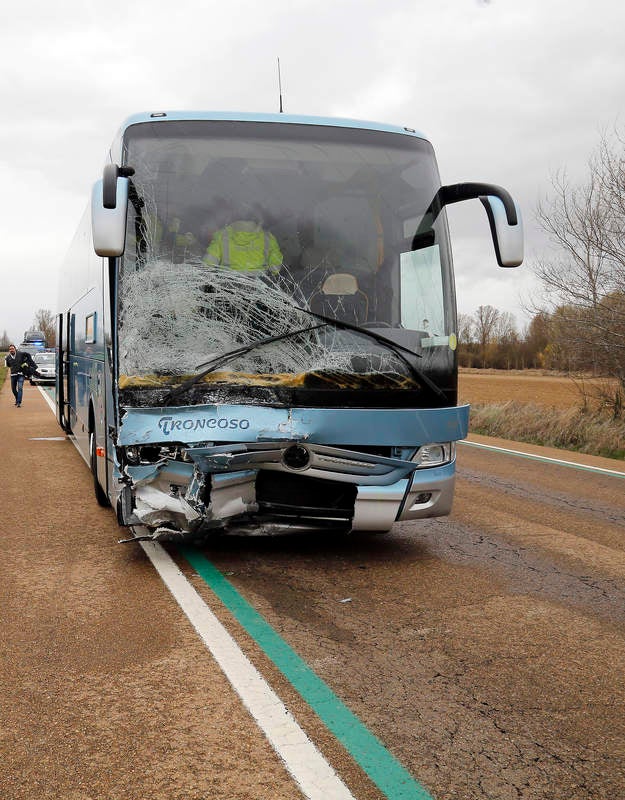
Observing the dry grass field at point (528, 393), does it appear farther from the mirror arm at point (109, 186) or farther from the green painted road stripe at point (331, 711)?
the green painted road stripe at point (331, 711)

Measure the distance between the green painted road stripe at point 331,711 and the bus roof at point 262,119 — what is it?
3339 millimetres

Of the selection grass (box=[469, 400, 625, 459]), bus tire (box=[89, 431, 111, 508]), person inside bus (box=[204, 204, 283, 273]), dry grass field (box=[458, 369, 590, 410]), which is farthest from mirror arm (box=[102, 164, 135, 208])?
dry grass field (box=[458, 369, 590, 410])

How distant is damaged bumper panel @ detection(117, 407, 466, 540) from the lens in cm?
580

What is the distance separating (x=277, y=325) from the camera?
235 inches

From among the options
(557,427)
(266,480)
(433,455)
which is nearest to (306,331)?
(266,480)

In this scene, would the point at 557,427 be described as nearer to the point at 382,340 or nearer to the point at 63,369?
the point at 63,369

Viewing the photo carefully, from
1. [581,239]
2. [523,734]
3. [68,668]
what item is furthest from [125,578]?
[581,239]

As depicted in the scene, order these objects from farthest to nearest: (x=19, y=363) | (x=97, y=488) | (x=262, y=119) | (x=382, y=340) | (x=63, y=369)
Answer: (x=19, y=363), (x=63, y=369), (x=97, y=488), (x=262, y=119), (x=382, y=340)

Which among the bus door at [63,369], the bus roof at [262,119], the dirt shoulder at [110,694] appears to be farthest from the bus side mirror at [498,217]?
the bus door at [63,369]

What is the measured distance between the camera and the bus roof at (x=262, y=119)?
6219 mm

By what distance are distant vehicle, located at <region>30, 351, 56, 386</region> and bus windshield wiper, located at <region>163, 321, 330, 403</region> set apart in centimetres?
3524

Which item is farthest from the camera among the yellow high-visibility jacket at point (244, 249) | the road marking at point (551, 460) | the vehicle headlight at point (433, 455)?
the road marking at point (551, 460)

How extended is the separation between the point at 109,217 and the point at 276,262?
1.20 meters

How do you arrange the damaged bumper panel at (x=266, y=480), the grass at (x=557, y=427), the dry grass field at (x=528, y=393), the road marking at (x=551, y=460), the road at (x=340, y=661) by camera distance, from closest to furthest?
1. the road at (x=340, y=661)
2. the damaged bumper panel at (x=266, y=480)
3. the road marking at (x=551, y=460)
4. the grass at (x=557, y=427)
5. the dry grass field at (x=528, y=393)
